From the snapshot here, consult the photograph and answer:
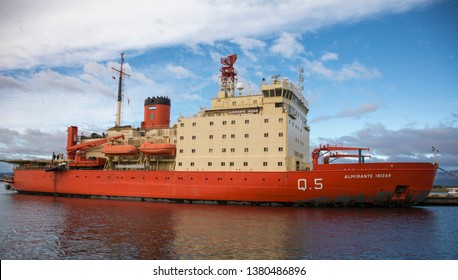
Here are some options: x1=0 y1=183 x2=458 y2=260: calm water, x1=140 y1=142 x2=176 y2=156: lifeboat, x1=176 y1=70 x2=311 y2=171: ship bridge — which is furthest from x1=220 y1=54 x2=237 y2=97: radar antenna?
x1=0 y1=183 x2=458 y2=260: calm water

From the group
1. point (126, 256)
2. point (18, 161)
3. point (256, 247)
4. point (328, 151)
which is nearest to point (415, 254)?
point (256, 247)

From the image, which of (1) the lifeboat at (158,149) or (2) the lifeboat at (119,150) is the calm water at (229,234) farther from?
(2) the lifeboat at (119,150)

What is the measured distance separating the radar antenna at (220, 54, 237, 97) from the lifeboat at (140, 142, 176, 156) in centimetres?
681

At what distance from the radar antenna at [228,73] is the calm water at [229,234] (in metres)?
12.1

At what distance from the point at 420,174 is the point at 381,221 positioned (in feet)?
20.9

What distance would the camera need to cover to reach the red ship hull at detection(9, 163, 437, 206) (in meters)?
22.6

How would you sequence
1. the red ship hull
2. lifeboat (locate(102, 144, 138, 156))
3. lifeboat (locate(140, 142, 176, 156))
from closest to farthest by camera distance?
the red ship hull < lifeboat (locate(140, 142, 176, 156)) < lifeboat (locate(102, 144, 138, 156))

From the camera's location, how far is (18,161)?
39969mm

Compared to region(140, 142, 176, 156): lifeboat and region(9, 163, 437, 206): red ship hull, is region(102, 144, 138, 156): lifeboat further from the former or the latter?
region(9, 163, 437, 206): red ship hull

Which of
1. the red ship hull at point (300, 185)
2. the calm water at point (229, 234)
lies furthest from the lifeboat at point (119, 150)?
the calm water at point (229, 234)

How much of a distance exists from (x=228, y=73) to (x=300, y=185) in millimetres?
12010

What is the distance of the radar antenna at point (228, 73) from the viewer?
30.2 m

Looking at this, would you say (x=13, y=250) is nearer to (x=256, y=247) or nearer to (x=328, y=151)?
(x=256, y=247)

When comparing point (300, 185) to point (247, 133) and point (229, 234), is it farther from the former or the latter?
point (229, 234)
